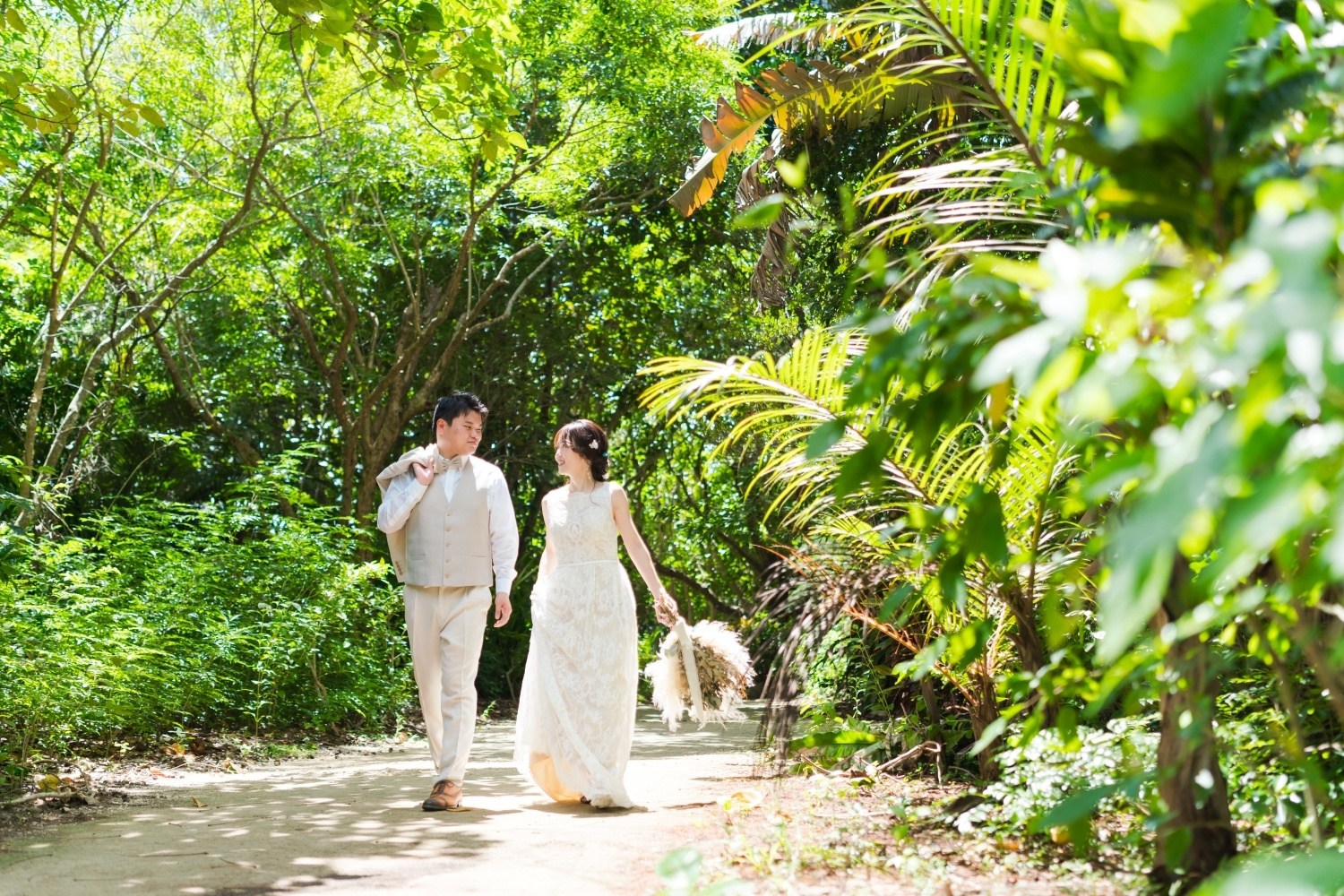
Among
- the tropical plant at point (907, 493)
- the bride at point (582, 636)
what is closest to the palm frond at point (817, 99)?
the tropical plant at point (907, 493)

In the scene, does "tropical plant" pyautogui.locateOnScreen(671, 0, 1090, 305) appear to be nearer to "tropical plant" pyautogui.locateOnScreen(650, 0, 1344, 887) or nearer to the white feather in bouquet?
"tropical plant" pyautogui.locateOnScreen(650, 0, 1344, 887)

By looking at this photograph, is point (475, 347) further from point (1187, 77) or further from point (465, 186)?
point (1187, 77)

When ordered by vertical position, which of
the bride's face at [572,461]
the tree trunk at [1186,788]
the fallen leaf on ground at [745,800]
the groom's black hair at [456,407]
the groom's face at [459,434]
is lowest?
the fallen leaf on ground at [745,800]

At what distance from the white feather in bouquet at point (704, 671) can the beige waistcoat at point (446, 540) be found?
1.12m

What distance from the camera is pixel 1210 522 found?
4.64 ft

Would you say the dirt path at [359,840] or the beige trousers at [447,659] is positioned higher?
the beige trousers at [447,659]

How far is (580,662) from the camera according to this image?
250 inches

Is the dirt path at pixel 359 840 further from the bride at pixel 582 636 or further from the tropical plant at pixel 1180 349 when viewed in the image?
the tropical plant at pixel 1180 349

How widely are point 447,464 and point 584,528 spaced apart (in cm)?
88

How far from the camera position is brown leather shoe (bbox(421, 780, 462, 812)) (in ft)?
19.5

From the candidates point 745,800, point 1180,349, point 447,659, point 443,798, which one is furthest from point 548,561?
point 1180,349

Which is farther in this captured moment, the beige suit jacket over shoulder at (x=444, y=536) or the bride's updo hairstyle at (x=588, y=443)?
the bride's updo hairstyle at (x=588, y=443)

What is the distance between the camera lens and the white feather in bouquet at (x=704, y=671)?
6562 mm

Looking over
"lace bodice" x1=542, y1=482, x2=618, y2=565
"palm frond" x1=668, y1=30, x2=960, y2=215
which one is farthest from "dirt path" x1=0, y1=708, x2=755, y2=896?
"palm frond" x1=668, y1=30, x2=960, y2=215
